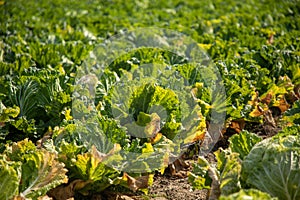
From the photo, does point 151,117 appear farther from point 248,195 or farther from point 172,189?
point 248,195

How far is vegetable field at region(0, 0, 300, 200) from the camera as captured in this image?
344 cm

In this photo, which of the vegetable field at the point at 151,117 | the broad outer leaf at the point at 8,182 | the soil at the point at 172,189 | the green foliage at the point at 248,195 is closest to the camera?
the green foliage at the point at 248,195

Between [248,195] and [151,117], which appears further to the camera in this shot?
[151,117]

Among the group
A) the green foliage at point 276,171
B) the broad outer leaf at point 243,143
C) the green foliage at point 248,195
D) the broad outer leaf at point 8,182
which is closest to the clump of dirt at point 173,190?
the broad outer leaf at point 243,143

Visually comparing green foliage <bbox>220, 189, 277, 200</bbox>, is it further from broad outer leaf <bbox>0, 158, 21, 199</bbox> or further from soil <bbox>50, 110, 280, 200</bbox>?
broad outer leaf <bbox>0, 158, 21, 199</bbox>

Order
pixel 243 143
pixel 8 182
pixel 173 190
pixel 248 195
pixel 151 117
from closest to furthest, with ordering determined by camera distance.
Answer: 1. pixel 248 195
2. pixel 8 182
3. pixel 243 143
4. pixel 173 190
5. pixel 151 117

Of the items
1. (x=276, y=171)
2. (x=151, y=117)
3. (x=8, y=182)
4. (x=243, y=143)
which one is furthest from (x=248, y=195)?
(x=151, y=117)

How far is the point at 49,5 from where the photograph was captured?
470 inches

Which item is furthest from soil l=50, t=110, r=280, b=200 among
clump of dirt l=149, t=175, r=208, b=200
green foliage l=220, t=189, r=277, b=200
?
green foliage l=220, t=189, r=277, b=200

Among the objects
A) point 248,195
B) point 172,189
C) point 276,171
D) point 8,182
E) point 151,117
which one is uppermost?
point 248,195

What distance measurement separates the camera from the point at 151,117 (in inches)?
179

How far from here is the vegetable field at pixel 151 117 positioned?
3.44 m

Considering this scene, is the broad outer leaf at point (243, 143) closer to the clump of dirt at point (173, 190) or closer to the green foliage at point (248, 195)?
the clump of dirt at point (173, 190)

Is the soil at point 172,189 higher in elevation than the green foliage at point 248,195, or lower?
lower
